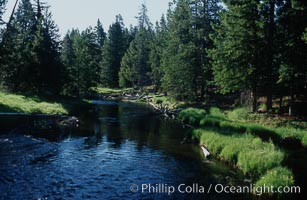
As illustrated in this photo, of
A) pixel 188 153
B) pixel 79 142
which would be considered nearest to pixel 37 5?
pixel 79 142

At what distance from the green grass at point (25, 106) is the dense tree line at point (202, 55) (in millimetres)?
5910

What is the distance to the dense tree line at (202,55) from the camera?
30389mm

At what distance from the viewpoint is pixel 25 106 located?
3691cm

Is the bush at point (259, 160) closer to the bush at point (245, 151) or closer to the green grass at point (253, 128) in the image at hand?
the bush at point (245, 151)

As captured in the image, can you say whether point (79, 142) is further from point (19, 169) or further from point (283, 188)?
point (283, 188)

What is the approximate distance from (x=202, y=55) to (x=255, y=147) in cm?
3311

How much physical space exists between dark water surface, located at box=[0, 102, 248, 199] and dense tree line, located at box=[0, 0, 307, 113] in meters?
10.5

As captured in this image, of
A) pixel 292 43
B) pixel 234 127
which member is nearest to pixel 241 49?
pixel 292 43

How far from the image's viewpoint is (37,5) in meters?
56.8

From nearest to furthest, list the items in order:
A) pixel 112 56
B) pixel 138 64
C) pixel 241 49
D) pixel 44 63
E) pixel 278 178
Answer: pixel 278 178 < pixel 241 49 < pixel 44 63 < pixel 138 64 < pixel 112 56

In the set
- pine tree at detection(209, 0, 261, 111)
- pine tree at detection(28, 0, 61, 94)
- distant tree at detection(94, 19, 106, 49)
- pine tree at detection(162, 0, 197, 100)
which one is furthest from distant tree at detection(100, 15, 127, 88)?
pine tree at detection(209, 0, 261, 111)

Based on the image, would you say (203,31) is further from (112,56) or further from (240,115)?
(112,56)

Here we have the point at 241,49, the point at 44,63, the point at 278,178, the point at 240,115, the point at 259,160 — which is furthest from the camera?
the point at 44,63

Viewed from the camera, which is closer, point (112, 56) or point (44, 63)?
point (44, 63)
